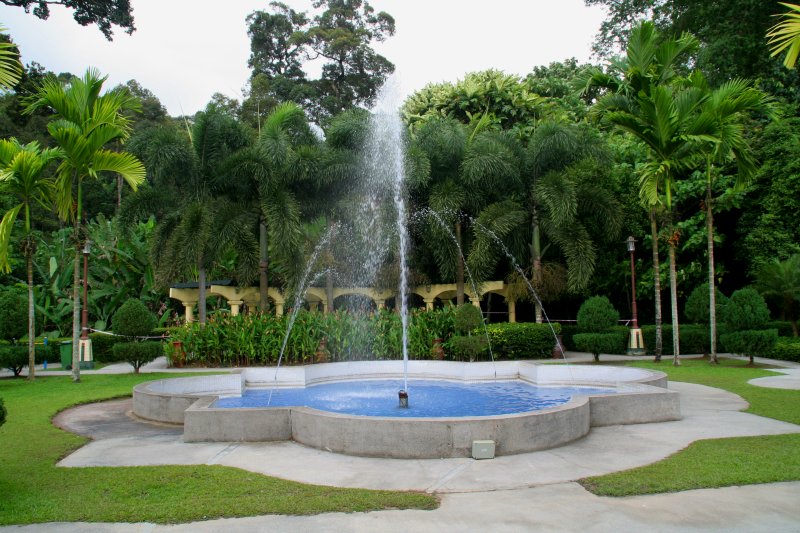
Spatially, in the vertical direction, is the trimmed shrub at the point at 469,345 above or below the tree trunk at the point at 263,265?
below

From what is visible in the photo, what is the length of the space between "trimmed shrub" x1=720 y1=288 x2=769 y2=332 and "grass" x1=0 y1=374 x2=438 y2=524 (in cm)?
1470

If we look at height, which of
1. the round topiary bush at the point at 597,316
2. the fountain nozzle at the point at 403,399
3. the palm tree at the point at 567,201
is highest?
the palm tree at the point at 567,201

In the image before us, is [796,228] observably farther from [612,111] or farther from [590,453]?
[590,453]

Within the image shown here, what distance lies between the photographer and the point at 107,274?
28.1 m

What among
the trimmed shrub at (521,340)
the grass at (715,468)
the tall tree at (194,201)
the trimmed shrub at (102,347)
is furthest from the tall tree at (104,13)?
the grass at (715,468)

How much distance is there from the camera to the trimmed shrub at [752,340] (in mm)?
16914

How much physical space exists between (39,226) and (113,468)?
129 ft

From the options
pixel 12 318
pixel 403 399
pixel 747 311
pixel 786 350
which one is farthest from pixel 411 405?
pixel 786 350

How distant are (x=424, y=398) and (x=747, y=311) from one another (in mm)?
10328

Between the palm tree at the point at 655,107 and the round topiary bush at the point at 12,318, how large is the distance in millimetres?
16440

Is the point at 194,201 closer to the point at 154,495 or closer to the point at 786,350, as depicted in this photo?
the point at 154,495

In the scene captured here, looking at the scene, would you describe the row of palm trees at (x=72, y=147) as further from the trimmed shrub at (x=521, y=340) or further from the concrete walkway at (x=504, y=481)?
the trimmed shrub at (x=521, y=340)

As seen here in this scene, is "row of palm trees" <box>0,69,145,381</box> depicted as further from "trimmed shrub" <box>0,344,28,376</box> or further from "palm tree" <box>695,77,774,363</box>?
"palm tree" <box>695,77,774,363</box>

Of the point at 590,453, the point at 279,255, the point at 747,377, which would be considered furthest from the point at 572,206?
the point at 590,453
